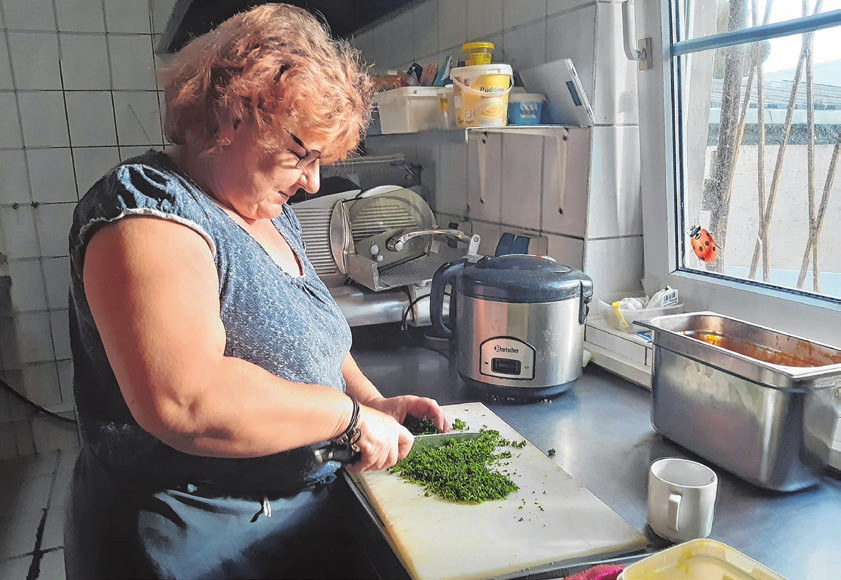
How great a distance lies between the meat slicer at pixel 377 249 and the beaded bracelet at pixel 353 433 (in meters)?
0.77

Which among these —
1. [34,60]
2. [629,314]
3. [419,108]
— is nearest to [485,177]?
[419,108]

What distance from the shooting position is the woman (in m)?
0.64

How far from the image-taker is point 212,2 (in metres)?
1.73

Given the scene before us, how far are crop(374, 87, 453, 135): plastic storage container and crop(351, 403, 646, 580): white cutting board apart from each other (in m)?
0.84

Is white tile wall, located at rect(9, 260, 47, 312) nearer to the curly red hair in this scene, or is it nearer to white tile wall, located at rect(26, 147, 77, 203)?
white tile wall, located at rect(26, 147, 77, 203)

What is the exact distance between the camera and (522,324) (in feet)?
3.79

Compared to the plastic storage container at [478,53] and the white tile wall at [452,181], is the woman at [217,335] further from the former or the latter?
the white tile wall at [452,181]

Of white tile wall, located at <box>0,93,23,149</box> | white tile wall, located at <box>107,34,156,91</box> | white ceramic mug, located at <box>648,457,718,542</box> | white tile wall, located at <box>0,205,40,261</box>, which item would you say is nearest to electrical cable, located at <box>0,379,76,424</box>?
white tile wall, located at <box>0,205,40,261</box>

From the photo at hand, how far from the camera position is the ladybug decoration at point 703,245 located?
1.28m

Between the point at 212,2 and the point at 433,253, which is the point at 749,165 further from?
the point at 212,2

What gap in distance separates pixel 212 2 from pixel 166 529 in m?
1.43

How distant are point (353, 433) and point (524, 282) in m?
0.47

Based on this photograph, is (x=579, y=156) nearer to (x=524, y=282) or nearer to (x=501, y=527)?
(x=524, y=282)

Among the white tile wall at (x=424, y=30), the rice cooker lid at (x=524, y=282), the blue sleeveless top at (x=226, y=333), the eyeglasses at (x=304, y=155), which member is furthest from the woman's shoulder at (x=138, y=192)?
the white tile wall at (x=424, y=30)
